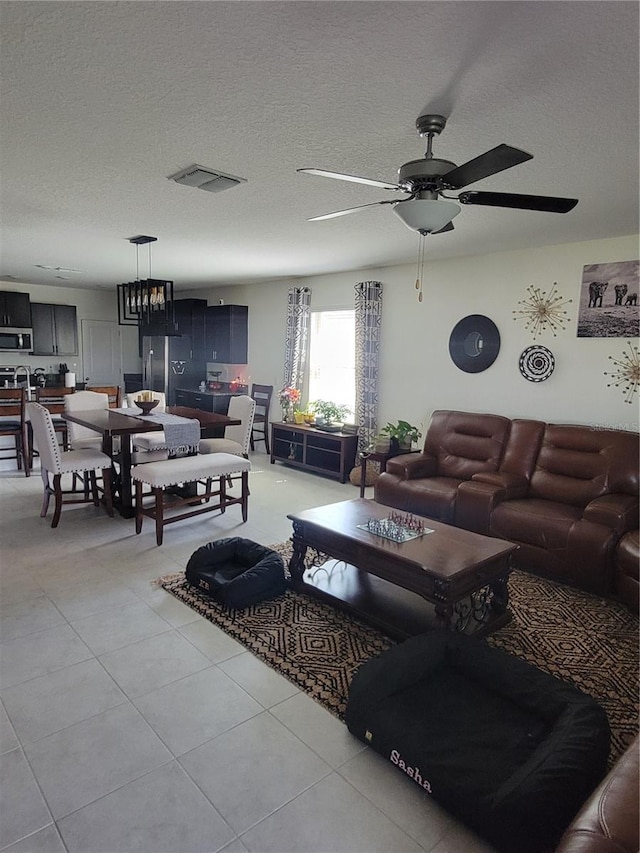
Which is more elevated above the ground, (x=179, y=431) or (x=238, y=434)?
(x=179, y=431)

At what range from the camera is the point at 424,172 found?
6.95 feet

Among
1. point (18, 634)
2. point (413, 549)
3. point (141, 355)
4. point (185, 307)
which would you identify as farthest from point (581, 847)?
point (141, 355)

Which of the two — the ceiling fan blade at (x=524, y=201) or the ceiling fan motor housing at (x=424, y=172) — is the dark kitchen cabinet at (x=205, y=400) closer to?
the ceiling fan motor housing at (x=424, y=172)

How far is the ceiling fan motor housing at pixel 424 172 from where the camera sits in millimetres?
2100

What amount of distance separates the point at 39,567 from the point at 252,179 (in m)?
2.95

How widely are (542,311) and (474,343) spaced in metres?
0.72

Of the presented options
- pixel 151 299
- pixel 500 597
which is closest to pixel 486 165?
pixel 500 597

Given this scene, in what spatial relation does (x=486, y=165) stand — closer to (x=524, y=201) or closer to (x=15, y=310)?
(x=524, y=201)

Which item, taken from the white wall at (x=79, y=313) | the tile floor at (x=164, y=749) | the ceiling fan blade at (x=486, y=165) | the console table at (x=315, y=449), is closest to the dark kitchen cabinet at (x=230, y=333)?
the console table at (x=315, y=449)

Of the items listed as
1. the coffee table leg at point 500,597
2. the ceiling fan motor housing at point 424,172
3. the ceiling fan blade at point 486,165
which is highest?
the ceiling fan motor housing at point 424,172

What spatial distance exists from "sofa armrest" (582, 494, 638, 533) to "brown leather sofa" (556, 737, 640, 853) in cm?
218

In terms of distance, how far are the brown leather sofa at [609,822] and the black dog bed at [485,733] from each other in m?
0.22

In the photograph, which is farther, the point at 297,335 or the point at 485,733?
the point at 297,335

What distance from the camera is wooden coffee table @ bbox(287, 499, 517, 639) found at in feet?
8.63
